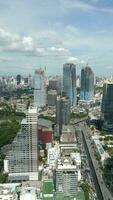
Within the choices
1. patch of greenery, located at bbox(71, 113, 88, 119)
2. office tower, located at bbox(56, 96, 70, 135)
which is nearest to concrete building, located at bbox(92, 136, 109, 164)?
office tower, located at bbox(56, 96, 70, 135)

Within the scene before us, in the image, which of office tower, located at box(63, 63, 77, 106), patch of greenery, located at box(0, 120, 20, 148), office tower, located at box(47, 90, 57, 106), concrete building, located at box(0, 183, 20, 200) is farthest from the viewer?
office tower, located at box(63, 63, 77, 106)

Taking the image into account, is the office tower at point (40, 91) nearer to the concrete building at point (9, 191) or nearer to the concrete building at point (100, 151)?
the concrete building at point (100, 151)

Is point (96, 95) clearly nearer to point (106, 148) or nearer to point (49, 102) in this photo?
point (49, 102)

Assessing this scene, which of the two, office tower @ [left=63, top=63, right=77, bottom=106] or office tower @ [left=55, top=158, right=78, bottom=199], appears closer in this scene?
office tower @ [left=55, top=158, right=78, bottom=199]

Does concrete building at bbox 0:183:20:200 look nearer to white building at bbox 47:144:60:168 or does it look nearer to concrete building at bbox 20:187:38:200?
concrete building at bbox 20:187:38:200

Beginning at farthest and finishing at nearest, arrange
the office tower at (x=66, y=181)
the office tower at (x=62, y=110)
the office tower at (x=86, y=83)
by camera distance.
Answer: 1. the office tower at (x=86, y=83)
2. the office tower at (x=62, y=110)
3. the office tower at (x=66, y=181)

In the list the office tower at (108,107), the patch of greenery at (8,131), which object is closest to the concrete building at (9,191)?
the patch of greenery at (8,131)

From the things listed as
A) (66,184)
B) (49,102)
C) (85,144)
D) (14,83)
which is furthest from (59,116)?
(14,83)

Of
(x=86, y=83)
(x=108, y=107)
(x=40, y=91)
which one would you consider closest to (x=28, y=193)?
(x=108, y=107)
